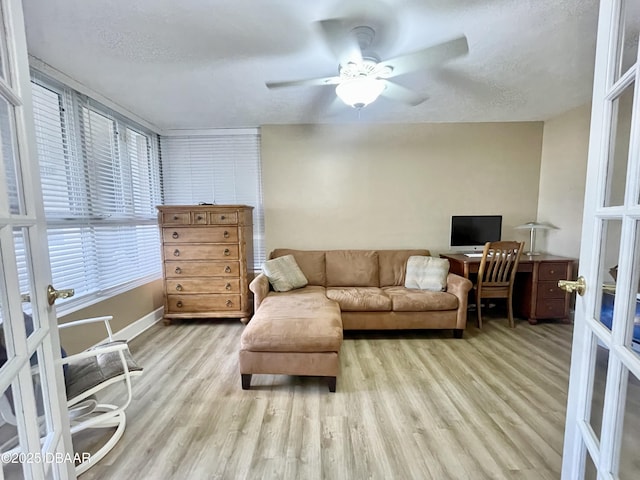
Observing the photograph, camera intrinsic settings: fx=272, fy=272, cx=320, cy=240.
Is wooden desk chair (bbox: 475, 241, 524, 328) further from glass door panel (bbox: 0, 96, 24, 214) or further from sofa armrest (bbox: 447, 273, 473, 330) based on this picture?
glass door panel (bbox: 0, 96, 24, 214)

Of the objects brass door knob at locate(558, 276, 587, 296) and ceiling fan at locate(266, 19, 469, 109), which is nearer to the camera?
brass door knob at locate(558, 276, 587, 296)

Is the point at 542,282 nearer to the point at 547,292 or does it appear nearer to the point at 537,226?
the point at 547,292

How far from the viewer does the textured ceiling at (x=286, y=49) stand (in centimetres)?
154

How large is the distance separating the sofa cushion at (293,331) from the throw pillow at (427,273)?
1.16 metres

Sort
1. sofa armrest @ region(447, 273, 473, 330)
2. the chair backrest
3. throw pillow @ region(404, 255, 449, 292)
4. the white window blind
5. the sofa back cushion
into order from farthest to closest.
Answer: the white window blind, the sofa back cushion, throw pillow @ region(404, 255, 449, 292), the chair backrest, sofa armrest @ region(447, 273, 473, 330)

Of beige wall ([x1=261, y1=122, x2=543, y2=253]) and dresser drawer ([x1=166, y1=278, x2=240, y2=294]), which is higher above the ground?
beige wall ([x1=261, y1=122, x2=543, y2=253])

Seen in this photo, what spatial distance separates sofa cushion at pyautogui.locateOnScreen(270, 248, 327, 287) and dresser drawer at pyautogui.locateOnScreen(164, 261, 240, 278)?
60 cm

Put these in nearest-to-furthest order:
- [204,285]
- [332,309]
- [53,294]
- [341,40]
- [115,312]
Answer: [53,294], [341,40], [332,309], [115,312], [204,285]

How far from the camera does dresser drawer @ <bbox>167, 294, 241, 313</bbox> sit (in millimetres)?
3113

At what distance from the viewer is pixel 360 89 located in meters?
1.80

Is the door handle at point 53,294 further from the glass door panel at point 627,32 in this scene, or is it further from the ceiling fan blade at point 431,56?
the ceiling fan blade at point 431,56

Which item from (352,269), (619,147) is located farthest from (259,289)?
(619,147)

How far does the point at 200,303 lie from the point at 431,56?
3.11m

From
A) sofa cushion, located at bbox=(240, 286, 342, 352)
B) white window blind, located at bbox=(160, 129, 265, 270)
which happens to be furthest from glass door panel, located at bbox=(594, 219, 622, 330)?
white window blind, located at bbox=(160, 129, 265, 270)
